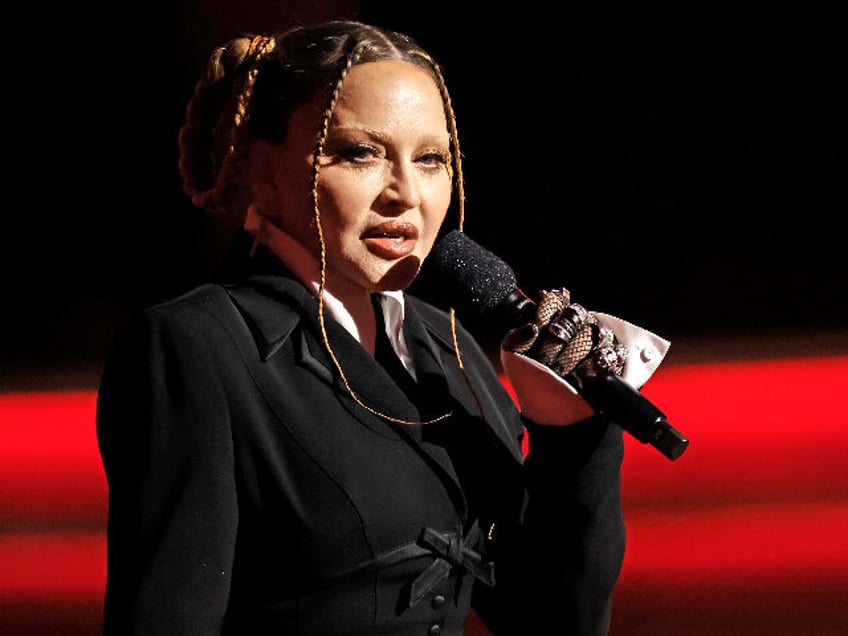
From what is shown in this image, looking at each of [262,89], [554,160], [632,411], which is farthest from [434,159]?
[554,160]

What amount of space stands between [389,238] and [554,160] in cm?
114

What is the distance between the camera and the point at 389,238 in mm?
1011

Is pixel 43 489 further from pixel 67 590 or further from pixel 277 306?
pixel 277 306

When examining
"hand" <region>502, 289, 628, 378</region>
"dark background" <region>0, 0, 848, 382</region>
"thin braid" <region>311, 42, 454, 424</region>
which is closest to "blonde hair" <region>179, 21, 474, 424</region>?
"thin braid" <region>311, 42, 454, 424</region>

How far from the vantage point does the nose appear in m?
0.99

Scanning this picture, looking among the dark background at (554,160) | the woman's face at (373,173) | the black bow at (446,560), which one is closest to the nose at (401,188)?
the woman's face at (373,173)

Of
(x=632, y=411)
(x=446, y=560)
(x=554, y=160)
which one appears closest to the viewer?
(x=632, y=411)

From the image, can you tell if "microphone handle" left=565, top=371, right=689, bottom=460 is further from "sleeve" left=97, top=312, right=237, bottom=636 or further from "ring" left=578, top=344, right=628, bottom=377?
"sleeve" left=97, top=312, right=237, bottom=636

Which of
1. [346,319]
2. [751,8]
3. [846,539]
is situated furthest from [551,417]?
[751,8]

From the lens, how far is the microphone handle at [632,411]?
87 cm

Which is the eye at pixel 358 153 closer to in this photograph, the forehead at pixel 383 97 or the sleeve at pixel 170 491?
the forehead at pixel 383 97

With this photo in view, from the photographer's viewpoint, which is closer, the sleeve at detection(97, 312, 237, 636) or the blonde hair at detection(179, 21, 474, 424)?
the sleeve at detection(97, 312, 237, 636)

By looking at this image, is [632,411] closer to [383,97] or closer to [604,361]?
[604,361]

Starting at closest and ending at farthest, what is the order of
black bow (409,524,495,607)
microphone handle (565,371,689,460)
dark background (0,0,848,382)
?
microphone handle (565,371,689,460), black bow (409,524,495,607), dark background (0,0,848,382)
